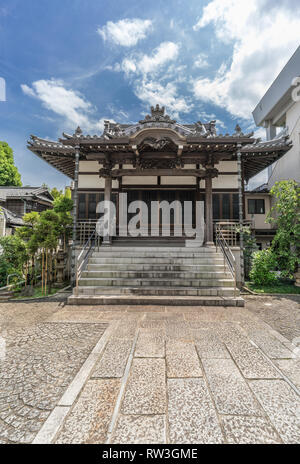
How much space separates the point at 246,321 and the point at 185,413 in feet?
10.4

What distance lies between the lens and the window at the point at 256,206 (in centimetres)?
1312

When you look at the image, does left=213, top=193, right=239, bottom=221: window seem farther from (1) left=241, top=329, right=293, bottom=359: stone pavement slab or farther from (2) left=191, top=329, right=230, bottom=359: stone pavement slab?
(2) left=191, top=329, right=230, bottom=359: stone pavement slab

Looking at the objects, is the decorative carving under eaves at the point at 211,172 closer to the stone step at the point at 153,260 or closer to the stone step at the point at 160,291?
the stone step at the point at 153,260

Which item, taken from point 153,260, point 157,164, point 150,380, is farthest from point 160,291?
point 157,164

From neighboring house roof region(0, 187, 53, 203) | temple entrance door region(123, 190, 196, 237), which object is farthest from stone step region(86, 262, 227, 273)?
neighboring house roof region(0, 187, 53, 203)

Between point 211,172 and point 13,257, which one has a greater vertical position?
point 211,172

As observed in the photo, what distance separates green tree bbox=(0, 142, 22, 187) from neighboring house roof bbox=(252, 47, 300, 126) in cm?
3049

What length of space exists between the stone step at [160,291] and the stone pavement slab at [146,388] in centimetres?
303

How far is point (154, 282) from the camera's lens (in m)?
6.36

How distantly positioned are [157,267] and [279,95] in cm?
1706

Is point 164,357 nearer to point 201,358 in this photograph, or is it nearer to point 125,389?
point 201,358

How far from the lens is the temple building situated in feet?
24.7

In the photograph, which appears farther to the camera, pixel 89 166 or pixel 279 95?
pixel 279 95

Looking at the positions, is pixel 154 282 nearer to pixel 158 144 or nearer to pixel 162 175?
pixel 162 175
